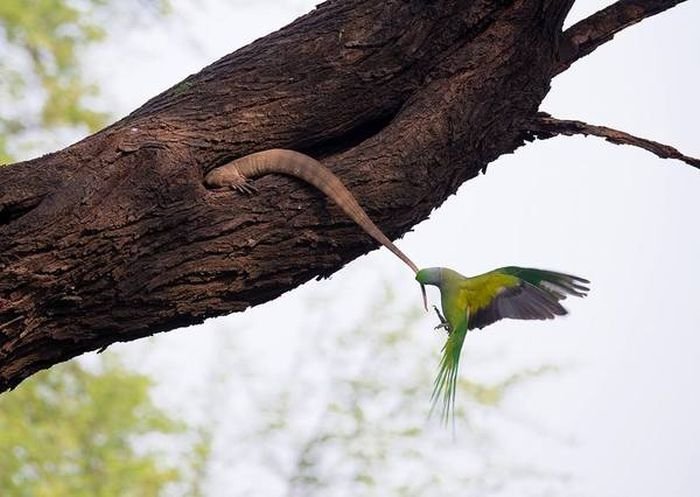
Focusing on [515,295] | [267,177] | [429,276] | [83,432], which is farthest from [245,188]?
[83,432]

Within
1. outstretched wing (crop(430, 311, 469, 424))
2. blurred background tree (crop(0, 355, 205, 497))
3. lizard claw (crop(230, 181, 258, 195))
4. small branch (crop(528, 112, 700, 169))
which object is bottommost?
outstretched wing (crop(430, 311, 469, 424))

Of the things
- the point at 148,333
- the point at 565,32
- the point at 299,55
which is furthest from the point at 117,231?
the point at 565,32

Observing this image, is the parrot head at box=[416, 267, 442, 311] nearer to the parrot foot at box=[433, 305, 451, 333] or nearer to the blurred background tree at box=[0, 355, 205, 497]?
the parrot foot at box=[433, 305, 451, 333]

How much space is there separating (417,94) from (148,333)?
2.81ft

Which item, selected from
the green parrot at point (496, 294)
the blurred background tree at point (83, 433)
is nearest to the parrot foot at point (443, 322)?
the green parrot at point (496, 294)

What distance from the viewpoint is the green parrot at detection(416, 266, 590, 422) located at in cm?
266

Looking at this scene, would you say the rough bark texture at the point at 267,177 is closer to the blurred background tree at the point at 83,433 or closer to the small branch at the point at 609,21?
the small branch at the point at 609,21

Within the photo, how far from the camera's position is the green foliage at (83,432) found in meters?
8.73

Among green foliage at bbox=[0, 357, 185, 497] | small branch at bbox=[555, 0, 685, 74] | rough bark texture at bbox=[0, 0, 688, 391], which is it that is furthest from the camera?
green foliage at bbox=[0, 357, 185, 497]

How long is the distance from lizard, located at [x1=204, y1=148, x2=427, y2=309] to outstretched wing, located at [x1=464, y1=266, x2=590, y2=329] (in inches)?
5.3

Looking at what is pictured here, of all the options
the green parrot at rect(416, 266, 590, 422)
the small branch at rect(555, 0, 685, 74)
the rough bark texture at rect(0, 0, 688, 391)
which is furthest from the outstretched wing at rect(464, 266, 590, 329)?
the small branch at rect(555, 0, 685, 74)

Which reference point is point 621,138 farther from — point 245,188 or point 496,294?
point 245,188

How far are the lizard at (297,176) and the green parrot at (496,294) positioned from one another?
0.06m

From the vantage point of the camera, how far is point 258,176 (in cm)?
277
